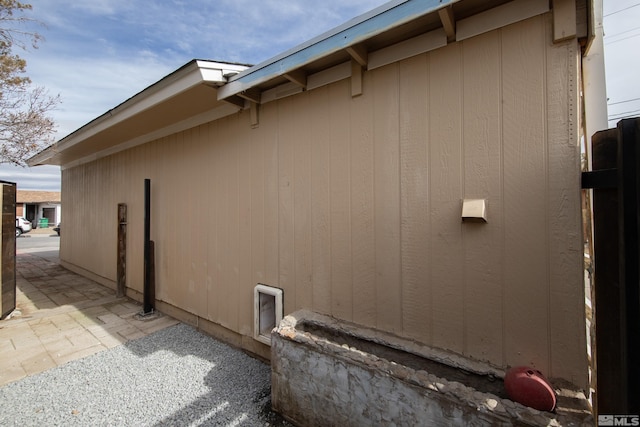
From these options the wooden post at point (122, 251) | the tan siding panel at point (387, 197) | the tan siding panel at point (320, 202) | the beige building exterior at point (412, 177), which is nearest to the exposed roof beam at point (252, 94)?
the beige building exterior at point (412, 177)

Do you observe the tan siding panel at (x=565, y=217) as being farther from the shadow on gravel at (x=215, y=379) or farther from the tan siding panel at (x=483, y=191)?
the shadow on gravel at (x=215, y=379)

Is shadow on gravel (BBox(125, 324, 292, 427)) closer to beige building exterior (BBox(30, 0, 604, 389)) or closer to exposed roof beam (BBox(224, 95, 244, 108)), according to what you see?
beige building exterior (BBox(30, 0, 604, 389))

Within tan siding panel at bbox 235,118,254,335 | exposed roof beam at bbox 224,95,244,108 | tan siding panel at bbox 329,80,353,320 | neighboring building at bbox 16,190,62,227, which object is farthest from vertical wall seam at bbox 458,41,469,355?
neighboring building at bbox 16,190,62,227

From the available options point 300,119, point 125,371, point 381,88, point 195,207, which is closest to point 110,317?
point 125,371

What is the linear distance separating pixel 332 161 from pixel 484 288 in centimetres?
140

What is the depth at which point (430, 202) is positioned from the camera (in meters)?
1.75

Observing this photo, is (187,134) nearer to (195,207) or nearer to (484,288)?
(195,207)

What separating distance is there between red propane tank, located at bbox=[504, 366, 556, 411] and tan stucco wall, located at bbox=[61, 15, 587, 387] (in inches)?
9.7

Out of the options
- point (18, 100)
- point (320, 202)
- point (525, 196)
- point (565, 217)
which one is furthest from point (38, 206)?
point (565, 217)

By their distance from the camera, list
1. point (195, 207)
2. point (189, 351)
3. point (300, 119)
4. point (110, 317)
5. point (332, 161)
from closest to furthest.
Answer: point (332, 161) < point (300, 119) < point (189, 351) < point (195, 207) < point (110, 317)

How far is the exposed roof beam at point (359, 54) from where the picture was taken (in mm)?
1889

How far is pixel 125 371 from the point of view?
2.50 meters

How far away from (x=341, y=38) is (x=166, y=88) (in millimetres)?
2138

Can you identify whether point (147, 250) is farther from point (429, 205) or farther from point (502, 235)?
point (502, 235)
